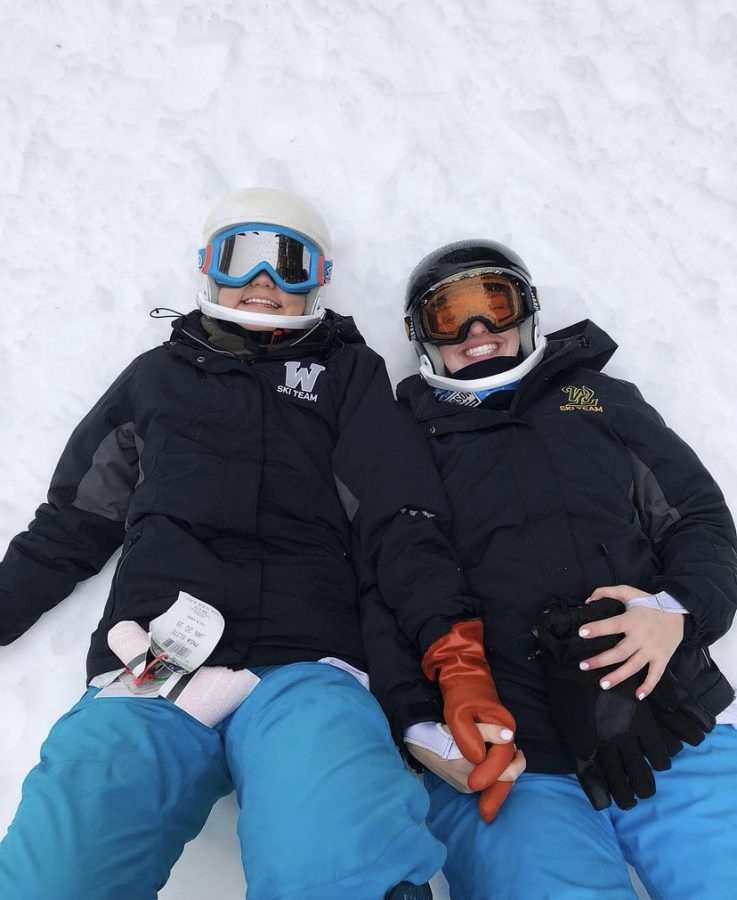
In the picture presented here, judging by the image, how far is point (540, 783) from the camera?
5.98 feet

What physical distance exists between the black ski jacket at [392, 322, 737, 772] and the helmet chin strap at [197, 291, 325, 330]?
0.49 m

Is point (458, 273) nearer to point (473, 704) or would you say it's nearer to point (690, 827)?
point (473, 704)

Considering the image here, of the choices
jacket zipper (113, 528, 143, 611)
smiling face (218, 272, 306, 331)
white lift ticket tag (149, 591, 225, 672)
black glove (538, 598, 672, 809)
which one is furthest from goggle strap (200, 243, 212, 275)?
black glove (538, 598, 672, 809)

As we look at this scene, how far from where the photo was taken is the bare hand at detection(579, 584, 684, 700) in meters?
1.76

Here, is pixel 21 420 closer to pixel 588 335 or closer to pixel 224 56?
pixel 224 56

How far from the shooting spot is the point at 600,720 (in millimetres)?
1751

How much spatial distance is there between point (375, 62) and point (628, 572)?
2641 millimetres

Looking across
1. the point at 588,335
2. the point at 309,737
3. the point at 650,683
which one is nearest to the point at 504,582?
the point at 650,683

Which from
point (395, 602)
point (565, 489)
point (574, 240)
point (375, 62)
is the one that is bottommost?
point (395, 602)

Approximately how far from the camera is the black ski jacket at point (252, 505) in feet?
6.41

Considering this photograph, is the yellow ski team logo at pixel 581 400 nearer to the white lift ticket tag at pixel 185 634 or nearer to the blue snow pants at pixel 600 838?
the blue snow pants at pixel 600 838

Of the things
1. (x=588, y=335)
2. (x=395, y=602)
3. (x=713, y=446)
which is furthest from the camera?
(x=713, y=446)

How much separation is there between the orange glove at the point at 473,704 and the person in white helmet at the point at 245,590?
59 mm

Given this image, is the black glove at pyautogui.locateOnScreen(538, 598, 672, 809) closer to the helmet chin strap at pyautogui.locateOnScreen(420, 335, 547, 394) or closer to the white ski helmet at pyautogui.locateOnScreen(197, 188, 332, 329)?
the helmet chin strap at pyautogui.locateOnScreen(420, 335, 547, 394)
